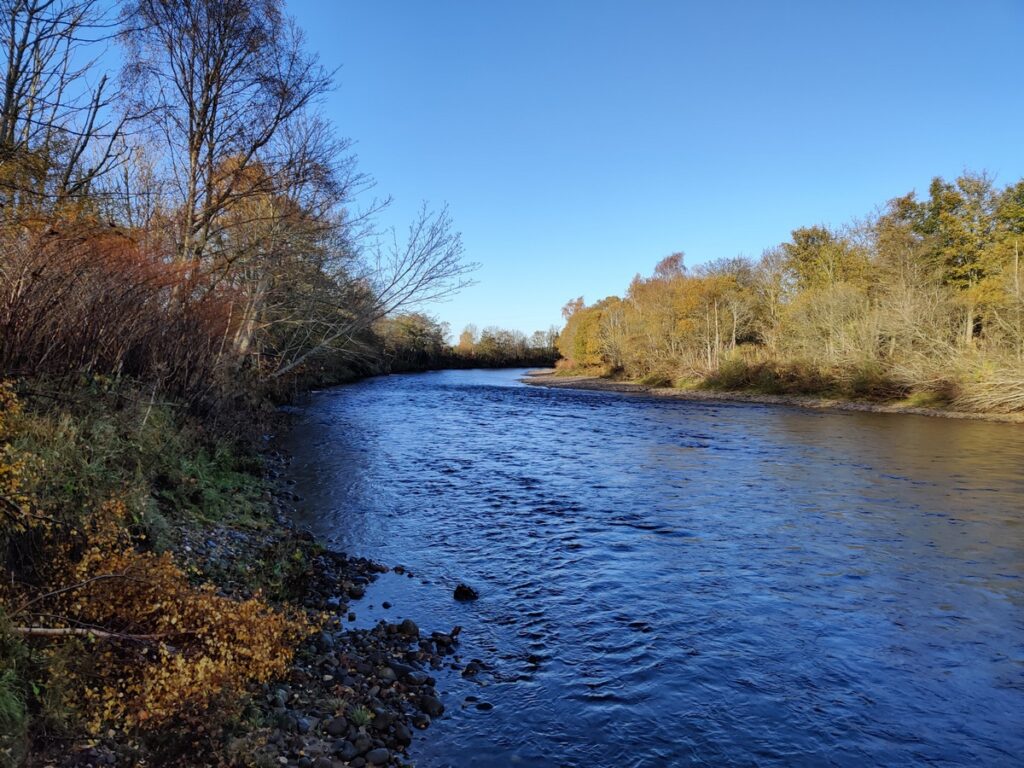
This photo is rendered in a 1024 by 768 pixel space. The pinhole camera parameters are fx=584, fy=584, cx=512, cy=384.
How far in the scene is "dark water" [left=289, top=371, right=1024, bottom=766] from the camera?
4871 mm

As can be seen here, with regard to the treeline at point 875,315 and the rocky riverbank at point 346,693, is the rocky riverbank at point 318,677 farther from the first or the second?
the treeline at point 875,315

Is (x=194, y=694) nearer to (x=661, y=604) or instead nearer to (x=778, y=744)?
(x=778, y=744)

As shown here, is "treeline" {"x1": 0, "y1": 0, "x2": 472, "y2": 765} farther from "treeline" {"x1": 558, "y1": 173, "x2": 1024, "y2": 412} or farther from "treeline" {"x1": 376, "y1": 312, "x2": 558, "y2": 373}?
"treeline" {"x1": 376, "y1": 312, "x2": 558, "y2": 373}

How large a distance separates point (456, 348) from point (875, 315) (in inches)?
2725

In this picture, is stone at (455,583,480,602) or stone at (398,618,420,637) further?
stone at (455,583,480,602)

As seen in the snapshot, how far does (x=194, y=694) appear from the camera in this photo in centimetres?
396

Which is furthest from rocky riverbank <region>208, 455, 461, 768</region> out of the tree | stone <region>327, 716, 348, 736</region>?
the tree

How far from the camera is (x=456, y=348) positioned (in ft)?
314

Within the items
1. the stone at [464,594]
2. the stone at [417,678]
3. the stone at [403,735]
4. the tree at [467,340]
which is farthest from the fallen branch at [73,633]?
the tree at [467,340]

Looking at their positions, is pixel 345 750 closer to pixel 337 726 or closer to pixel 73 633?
pixel 337 726

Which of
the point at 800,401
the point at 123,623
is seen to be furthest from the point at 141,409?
the point at 800,401

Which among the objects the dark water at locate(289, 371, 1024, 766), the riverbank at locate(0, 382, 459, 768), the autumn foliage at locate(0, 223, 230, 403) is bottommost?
the dark water at locate(289, 371, 1024, 766)

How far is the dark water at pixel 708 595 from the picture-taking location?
16.0 feet

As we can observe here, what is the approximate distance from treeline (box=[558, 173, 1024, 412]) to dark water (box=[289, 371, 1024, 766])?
13522mm
